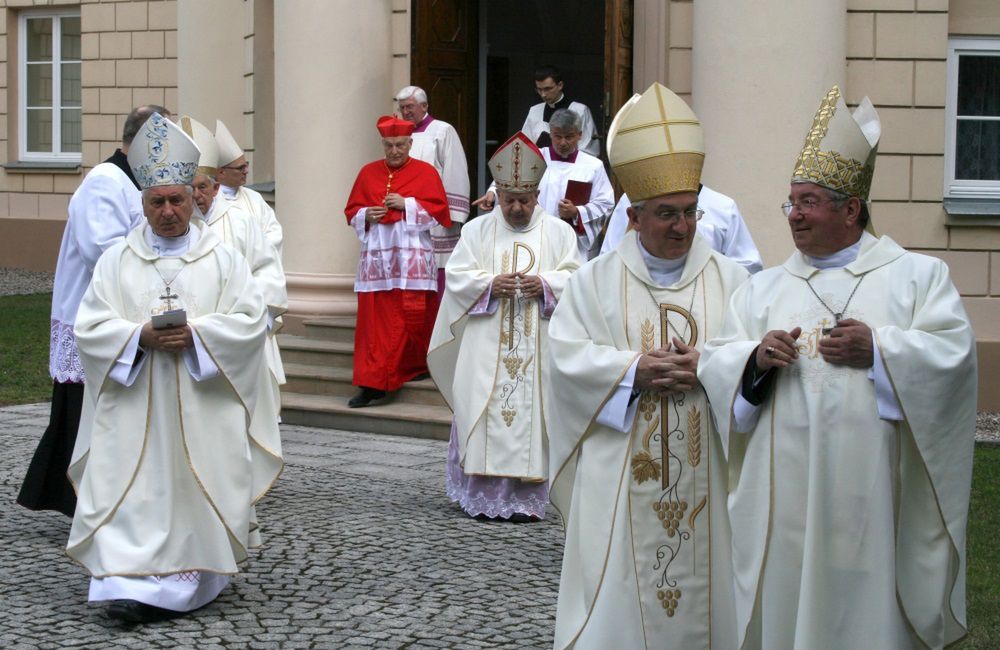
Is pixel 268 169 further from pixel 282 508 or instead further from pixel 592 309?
pixel 592 309

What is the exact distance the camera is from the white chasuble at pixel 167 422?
6.04 meters

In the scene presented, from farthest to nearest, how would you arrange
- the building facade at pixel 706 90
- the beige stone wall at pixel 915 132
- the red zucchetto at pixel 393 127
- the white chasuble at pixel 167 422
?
the beige stone wall at pixel 915 132
the building facade at pixel 706 90
the red zucchetto at pixel 393 127
the white chasuble at pixel 167 422

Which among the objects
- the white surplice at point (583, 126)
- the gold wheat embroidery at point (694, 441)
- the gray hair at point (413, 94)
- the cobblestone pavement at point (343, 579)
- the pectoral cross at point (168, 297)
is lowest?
the cobblestone pavement at point (343, 579)

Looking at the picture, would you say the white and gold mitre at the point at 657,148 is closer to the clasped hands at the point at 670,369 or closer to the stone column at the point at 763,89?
the clasped hands at the point at 670,369

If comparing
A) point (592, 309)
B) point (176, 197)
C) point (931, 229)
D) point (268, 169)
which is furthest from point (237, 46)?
point (592, 309)

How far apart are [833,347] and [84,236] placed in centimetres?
415

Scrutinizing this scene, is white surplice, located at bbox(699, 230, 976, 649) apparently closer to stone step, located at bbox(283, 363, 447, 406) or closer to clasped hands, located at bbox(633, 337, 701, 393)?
clasped hands, located at bbox(633, 337, 701, 393)

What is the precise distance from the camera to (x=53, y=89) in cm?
2155

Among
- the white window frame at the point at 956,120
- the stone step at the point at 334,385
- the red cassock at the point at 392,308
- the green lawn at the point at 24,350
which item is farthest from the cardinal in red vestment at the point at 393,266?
the white window frame at the point at 956,120

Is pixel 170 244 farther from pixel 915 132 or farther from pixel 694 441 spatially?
pixel 915 132

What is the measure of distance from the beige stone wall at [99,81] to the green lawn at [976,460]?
7.95 ft

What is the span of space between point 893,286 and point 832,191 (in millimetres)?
335

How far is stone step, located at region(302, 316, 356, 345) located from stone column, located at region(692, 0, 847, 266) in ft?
10.3

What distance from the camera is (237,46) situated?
15.2 meters
